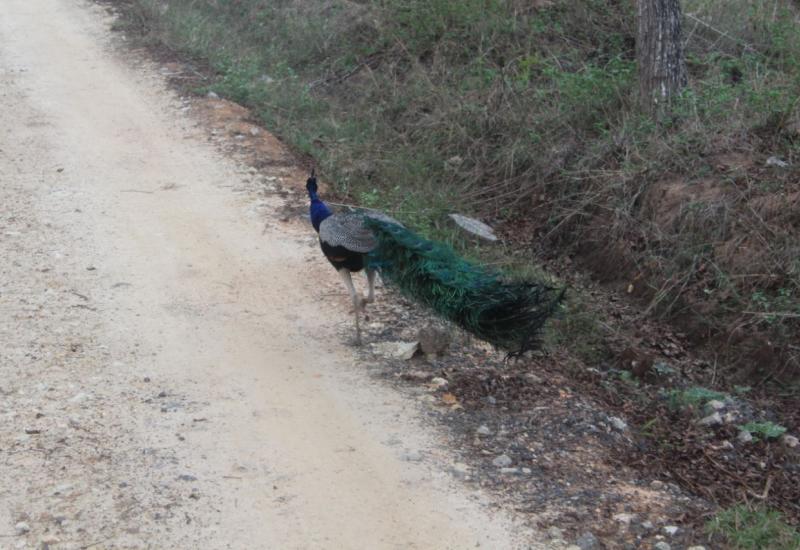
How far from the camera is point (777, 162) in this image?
842 centimetres

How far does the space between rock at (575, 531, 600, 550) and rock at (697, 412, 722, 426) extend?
2.08 m

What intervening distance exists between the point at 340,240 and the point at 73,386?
6.69ft

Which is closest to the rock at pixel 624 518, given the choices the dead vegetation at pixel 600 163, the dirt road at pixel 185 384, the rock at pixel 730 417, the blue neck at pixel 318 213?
the dirt road at pixel 185 384

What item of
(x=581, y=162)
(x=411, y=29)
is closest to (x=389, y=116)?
(x=411, y=29)

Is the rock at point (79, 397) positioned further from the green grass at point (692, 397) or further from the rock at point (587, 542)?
the green grass at point (692, 397)

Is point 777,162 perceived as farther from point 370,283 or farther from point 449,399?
point 449,399

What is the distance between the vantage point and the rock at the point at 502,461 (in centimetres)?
550

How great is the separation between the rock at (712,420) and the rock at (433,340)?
1881 mm

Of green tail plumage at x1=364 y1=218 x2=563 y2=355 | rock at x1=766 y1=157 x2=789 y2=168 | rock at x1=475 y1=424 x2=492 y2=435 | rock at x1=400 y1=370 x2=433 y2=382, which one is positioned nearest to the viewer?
green tail plumage at x1=364 y1=218 x2=563 y2=355

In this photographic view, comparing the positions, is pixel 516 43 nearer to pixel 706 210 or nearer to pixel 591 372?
pixel 706 210

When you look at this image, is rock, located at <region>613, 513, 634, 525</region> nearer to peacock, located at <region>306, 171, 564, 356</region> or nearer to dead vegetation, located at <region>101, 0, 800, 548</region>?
dead vegetation, located at <region>101, 0, 800, 548</region>

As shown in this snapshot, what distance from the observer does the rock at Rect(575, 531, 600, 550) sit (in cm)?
477

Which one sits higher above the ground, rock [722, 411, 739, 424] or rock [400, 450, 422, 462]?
rock [722, 411, 739, 424]

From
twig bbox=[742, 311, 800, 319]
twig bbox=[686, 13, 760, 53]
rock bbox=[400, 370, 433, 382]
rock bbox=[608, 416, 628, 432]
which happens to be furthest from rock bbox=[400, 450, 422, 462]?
twig bbox=[686, 13, 760, 53]
